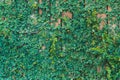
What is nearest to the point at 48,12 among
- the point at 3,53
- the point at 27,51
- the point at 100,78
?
the point at 27,51

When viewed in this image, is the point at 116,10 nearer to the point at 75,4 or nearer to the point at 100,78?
the point at 75,4

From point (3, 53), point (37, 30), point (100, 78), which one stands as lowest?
point (100, 78)

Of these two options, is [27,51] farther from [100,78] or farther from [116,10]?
[116,10]

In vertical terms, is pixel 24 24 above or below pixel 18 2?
below

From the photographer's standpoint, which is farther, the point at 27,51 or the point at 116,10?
the point at 27,51

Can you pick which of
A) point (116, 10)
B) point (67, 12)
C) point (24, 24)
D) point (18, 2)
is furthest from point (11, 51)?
→ point (116, 10)

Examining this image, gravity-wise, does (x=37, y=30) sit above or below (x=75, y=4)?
below
